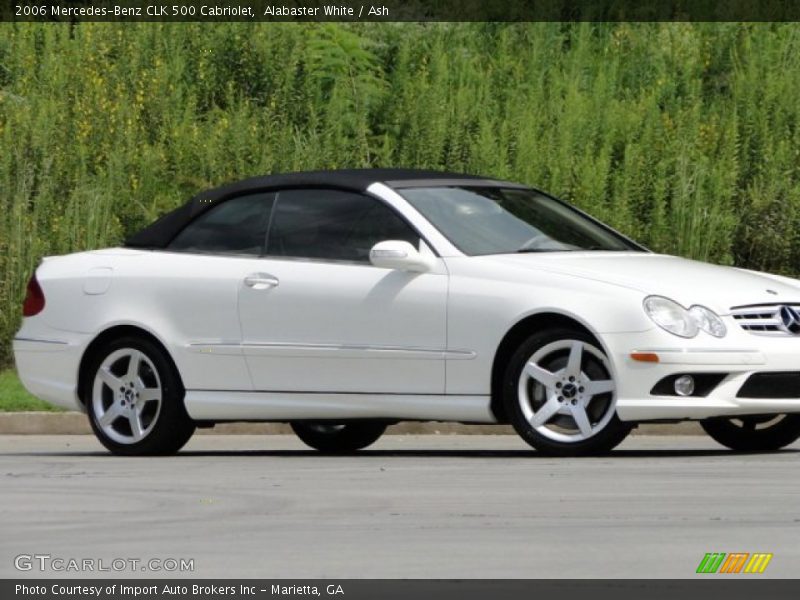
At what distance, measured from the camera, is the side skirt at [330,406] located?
1162 centimetres

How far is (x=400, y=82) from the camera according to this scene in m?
24.1

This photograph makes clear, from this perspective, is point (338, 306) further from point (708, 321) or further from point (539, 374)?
point (708, 321)

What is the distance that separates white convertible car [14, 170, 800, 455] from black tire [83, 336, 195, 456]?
1 centimetres

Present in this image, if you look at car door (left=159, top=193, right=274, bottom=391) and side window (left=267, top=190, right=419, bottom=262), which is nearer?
side window (left=267, top=190, right=419, bottom=262)

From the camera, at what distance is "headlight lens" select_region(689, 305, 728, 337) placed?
11148 millimetres

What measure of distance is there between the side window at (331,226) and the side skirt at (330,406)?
0.81 metres

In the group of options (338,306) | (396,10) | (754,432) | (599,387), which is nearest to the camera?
(599,387)

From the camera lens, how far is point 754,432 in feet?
41.1

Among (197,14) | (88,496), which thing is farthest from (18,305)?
(88,496)

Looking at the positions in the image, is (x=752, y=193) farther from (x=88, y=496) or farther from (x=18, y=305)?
(x=88, y=496)

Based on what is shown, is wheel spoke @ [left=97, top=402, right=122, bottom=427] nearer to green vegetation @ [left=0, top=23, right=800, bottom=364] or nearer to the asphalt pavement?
the asphalt pavement

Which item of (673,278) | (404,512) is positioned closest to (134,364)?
(673,278)

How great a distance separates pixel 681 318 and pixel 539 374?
0.81 m
